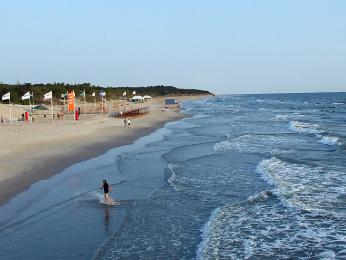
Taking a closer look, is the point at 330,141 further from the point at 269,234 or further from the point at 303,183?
the point at 269,234

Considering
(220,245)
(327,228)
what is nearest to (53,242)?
(220,245)

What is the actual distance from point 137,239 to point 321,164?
49.3 ft

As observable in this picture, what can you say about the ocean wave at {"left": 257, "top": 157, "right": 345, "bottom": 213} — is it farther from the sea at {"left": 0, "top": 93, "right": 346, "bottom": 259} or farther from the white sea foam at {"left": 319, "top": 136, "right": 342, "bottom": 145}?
the white sea foam at {"left": 319, "top": 136, "right": 342, "bottom": 145}

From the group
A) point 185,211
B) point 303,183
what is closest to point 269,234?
point 185,211

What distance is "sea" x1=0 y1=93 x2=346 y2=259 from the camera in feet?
40.3

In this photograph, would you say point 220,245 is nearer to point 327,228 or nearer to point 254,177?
point 327,228

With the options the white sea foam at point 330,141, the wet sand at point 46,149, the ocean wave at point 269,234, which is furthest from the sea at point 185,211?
the white sea foam at point 330,141

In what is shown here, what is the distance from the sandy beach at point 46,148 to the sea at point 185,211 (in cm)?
87

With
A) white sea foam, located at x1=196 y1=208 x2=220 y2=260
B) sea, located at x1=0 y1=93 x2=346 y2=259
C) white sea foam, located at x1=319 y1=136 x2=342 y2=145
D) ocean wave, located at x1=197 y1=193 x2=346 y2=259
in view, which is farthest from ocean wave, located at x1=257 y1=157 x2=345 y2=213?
white sea foam, located at x1=319 y1=136 x2=342 y2=145

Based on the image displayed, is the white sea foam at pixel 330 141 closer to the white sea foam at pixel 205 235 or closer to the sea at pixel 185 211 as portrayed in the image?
the sea at pixel 185 211

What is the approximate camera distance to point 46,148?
29.3 m

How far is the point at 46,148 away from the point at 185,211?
51.1 ft

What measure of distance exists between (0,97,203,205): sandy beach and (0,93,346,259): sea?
0.87m

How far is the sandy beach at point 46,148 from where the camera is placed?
20.2m
